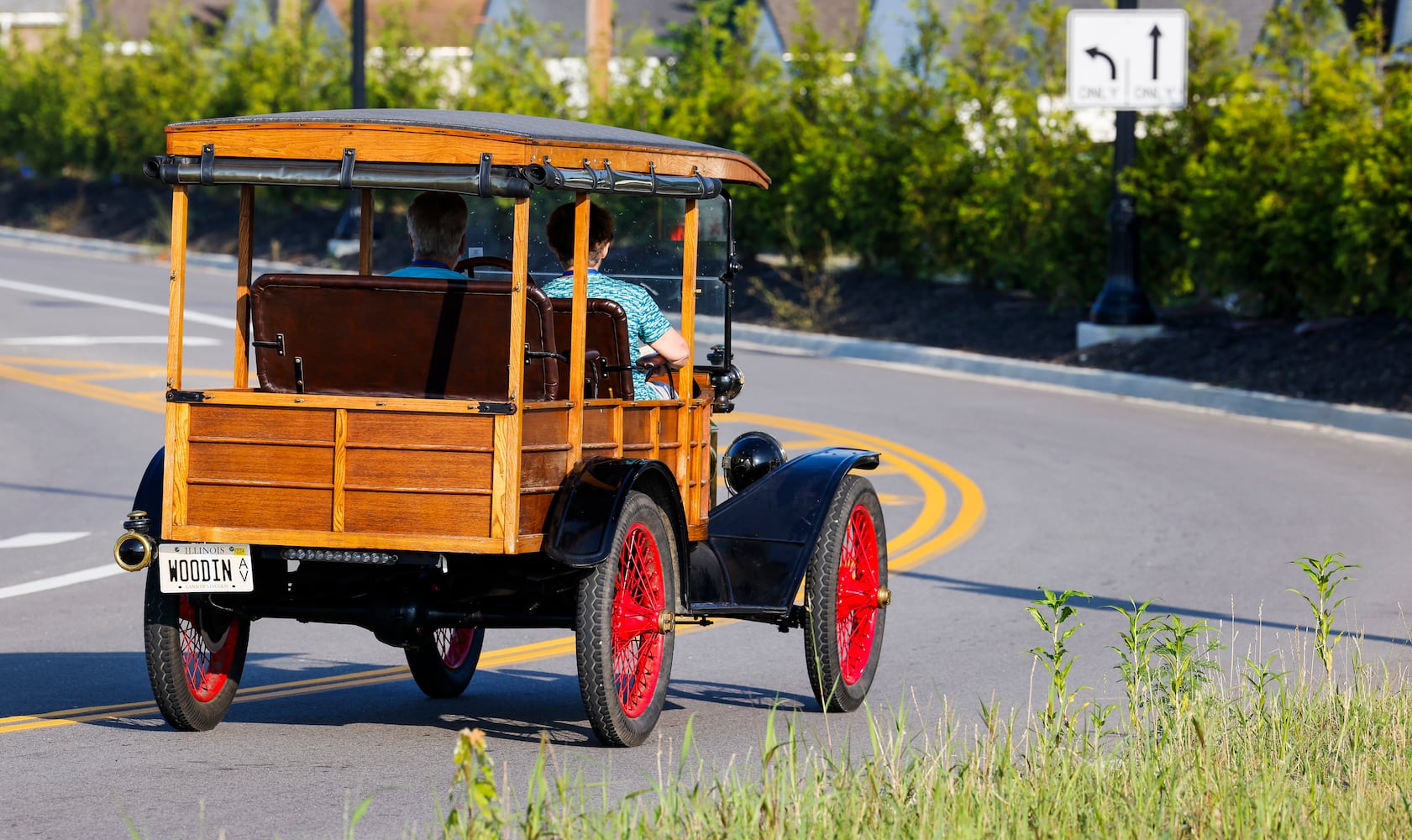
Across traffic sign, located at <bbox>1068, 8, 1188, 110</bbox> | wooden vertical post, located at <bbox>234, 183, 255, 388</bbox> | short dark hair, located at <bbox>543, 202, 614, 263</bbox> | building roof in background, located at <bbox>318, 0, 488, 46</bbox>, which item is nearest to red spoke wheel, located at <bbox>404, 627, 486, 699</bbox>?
wooden vertical post, located at <bbox>234, 183, 255, 388</bbox>

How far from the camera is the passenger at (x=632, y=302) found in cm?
724

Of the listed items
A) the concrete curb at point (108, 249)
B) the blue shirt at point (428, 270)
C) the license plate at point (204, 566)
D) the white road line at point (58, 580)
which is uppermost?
the concrete curb at point (108, 249)

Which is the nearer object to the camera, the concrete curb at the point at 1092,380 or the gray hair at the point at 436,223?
the gray hair at the point at 436,223

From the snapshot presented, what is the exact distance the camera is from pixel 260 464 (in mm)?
6375

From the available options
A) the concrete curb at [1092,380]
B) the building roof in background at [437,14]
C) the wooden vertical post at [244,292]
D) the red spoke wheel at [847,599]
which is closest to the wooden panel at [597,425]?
the red spoke wheel at [847,599]

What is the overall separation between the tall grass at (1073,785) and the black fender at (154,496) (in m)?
1.49

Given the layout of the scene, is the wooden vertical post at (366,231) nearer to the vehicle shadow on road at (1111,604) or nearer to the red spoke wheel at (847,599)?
the red spoke wheel at (847,599)

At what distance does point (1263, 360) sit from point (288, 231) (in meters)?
20.3

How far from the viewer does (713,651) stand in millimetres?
8828

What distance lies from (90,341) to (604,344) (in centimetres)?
1625

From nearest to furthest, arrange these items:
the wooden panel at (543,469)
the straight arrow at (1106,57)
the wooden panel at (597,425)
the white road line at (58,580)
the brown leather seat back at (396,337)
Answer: the wooden panel at (543,469), the brown leather seat back at (396,337), the wooden panel at (597,425), the white road line at (58,580), the straight arrow at (1106,57)

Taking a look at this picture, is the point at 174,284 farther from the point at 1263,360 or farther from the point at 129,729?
the point at 1263,360

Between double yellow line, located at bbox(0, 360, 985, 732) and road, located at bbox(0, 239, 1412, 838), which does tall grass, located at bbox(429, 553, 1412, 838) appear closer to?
road, located at bbox(0, 239, 1412, 838)

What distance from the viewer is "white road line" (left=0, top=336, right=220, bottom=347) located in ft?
70.9
